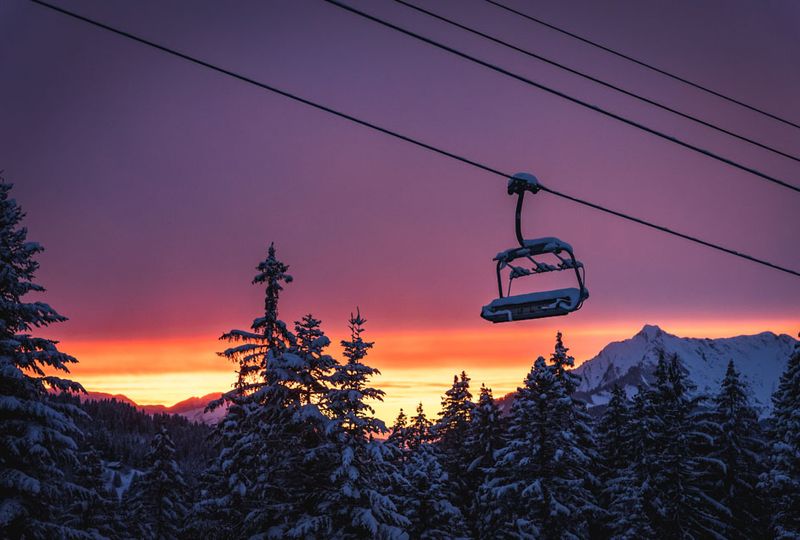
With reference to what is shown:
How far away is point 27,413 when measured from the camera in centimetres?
1889

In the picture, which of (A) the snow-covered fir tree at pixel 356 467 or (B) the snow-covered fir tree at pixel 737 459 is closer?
(A) the snow-covered fir tree at pixel 356 467

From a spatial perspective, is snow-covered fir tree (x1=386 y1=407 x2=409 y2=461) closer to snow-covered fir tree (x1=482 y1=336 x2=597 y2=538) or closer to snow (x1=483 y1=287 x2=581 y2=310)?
snow-covered fir tree (x1=482 y1=336 x2=597 y2=538)

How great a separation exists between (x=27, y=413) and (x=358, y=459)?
10.8m

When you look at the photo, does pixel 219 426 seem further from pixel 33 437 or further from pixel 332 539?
pixel 33 437

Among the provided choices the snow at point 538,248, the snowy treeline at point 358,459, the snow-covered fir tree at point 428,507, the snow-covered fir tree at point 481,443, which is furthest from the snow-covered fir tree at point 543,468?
Result: the snow at point 538,248

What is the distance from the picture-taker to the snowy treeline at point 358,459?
1938 centimetres

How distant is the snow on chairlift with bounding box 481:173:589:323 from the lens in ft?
29.7

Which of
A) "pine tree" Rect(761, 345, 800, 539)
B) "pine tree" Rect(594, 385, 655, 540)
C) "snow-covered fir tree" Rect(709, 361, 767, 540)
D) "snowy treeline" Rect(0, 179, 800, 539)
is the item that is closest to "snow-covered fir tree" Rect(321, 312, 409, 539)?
"snowy treeline" Rect(0, 179, 800, 539)

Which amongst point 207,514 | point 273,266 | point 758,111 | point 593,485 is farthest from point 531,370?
point 758,111

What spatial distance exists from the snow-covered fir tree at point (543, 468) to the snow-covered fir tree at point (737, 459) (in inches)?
387

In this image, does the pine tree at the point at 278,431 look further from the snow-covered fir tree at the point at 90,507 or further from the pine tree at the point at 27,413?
the snow-covered fir tree at the point at 90,507

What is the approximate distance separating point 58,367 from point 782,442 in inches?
1178

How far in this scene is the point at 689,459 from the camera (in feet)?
104

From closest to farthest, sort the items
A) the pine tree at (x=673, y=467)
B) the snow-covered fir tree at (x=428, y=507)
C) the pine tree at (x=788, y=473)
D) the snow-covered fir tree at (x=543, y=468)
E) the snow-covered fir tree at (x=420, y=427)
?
the pine tree at (x=788, y=473) < the snow-covered fir tree at (x=543, y=468) < the pine tree at (x=673, y=467) < the snow-covered fir tree at (x=428, y=507) < the snow-covered fir tree at (x=420, y=427)
